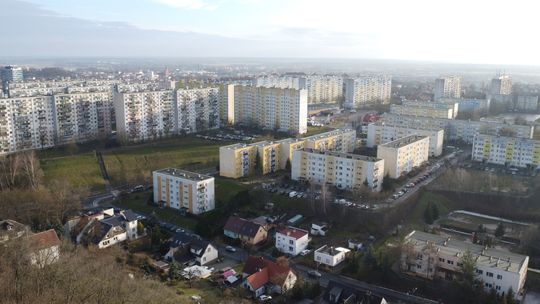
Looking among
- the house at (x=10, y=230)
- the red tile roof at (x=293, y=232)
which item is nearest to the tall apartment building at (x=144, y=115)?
the house at (x=10, y=230)

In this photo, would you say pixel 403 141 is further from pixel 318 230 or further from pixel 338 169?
pixel 318 230

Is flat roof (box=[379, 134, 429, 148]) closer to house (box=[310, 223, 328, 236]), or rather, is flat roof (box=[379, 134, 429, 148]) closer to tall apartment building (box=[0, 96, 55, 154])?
house (box=[310, 223, 328, 236])

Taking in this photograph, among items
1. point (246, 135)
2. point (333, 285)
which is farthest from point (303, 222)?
point (246, 135)

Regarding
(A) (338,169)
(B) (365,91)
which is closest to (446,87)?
(B) (365,91)

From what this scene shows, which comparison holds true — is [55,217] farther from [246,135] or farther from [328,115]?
[328,115]

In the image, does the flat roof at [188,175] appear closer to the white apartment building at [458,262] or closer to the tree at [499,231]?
the white apartment building at [458,262]

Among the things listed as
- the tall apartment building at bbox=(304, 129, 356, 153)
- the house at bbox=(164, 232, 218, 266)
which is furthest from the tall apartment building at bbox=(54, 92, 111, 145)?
the house at bbox=(164, 232, 218, 266)
